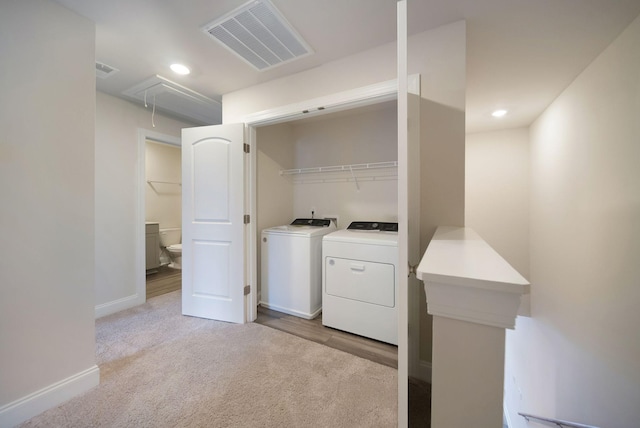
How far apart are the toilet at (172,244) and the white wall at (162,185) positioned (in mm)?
183

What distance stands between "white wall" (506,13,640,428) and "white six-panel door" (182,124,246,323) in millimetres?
2778

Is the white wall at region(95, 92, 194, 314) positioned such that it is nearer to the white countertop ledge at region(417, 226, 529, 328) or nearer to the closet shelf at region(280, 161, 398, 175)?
the closet shelf at region(280, 161, 398, 175)

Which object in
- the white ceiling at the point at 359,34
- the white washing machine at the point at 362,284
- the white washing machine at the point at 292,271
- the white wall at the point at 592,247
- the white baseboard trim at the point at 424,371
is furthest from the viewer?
the white washing machine at the point at 292,271

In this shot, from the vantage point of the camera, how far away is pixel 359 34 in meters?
1.55

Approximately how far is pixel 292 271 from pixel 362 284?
2.58 feet

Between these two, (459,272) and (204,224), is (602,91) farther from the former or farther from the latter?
(204,224)

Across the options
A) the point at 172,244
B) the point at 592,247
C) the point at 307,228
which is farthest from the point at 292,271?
the point at 172,244

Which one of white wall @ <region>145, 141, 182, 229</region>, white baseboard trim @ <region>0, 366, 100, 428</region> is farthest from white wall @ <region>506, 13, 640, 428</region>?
white wall @ <region>145, 141, 182, 229</region>

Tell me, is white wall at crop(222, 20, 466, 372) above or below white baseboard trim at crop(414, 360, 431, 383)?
above

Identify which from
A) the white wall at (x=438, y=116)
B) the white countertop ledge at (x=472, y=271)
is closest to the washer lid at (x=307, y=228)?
the white wall at (x=438, y=116)

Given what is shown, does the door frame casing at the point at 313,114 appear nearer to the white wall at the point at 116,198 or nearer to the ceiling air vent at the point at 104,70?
the ceiling air vent at the point at 104,70

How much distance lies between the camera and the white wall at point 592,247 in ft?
4.72

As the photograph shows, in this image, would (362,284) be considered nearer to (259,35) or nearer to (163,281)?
(259,35)

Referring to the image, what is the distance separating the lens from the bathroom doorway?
3.83 metres
